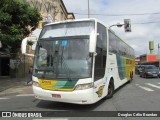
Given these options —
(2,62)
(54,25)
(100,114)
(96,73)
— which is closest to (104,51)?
(96,73)

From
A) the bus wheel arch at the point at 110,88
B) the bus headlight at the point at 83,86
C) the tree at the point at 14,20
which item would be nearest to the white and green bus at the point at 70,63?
the bus headlight at the point at 83,86

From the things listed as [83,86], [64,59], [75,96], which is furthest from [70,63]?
[75,96]

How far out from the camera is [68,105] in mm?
10781

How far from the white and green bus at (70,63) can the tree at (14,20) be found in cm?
901

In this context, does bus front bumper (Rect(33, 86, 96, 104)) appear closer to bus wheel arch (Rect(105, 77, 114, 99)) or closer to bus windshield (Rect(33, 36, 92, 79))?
bus windshield (Rect(33, 36, 92, 79))

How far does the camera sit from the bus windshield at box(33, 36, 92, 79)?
9.50 meters

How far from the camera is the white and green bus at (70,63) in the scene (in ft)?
30.7

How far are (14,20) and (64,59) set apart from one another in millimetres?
12149

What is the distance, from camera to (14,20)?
2066 cm

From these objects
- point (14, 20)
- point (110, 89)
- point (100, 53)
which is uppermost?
point (14, 20)

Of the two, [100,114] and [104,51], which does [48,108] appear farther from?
[104,51]

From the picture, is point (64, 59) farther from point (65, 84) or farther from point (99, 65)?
point (99, 65)

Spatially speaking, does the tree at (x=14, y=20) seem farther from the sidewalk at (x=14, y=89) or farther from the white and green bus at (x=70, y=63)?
the white and green bus at (x=70, y=63)

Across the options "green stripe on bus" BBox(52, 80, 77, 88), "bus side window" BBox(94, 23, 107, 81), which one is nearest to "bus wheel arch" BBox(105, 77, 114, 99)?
"bus side window" BBox(94, 23, 107, 81)
